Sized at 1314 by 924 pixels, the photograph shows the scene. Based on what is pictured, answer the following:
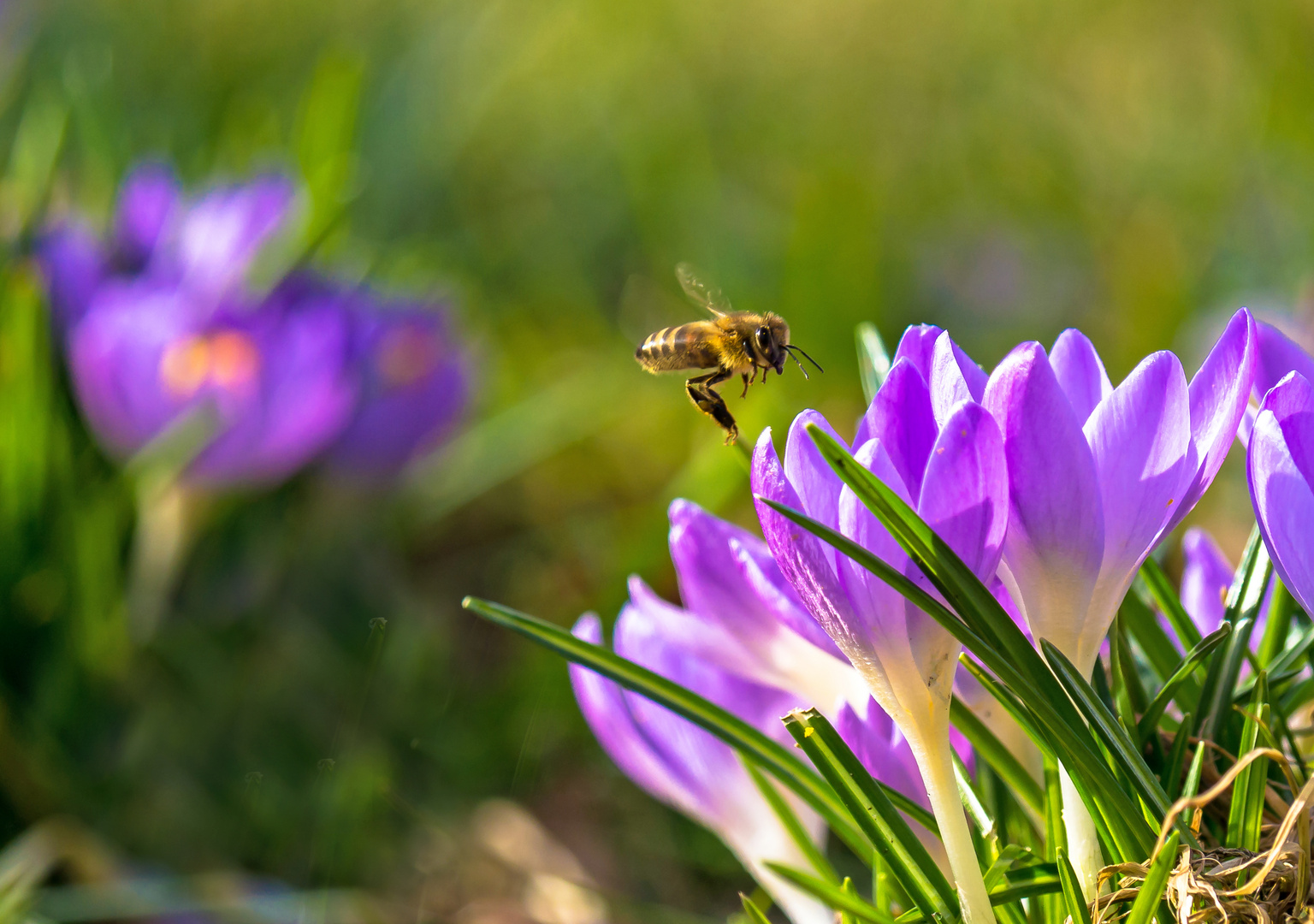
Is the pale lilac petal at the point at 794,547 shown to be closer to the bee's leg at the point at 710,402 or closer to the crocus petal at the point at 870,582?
the crocus petal at the point at 870,582

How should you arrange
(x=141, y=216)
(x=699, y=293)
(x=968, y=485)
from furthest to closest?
(x=141, y=216) → (x=699, y=293) → (x=968, y=485)

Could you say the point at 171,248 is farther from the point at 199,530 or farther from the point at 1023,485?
the point at 1023,485

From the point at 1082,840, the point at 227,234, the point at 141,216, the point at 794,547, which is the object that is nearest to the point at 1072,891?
the point at 1082,840

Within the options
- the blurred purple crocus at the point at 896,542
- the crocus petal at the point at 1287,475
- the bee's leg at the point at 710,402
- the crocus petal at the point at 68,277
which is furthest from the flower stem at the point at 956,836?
the crocus petal at the point at 68,277

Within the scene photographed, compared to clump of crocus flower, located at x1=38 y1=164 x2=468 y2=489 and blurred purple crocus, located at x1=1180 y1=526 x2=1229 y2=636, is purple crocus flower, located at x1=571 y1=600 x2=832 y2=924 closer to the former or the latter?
blurred purple crocus, located at x1=1180 y1=526 x2=1229 y2=636

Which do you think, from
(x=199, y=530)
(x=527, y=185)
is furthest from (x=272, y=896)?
(x=527, y=185)

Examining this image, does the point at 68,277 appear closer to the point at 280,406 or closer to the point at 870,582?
the point at 280,406
